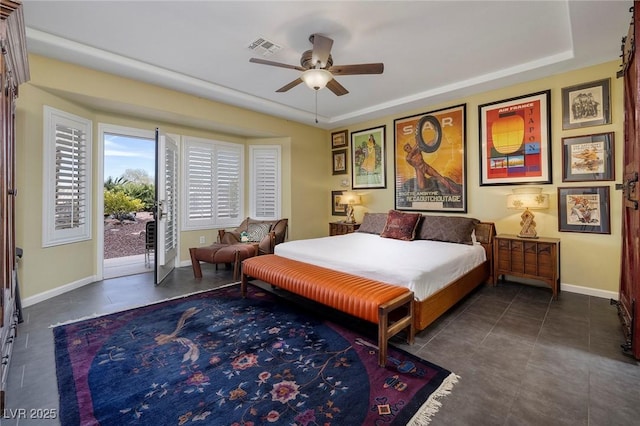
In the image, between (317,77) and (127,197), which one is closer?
(317,77)

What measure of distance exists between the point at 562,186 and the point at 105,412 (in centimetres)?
510

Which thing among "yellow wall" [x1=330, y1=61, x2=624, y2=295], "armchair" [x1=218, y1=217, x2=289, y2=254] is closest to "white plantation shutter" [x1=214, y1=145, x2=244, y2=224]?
"armchair" [x1=218, y1=217, x2=289, y2=254]

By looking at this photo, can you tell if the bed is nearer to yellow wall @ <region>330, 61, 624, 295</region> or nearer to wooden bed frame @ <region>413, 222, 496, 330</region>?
wooden bed frame @ <region>413, 222, 496, 330</region>

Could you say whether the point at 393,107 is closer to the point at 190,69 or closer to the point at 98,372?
the point at 190,69

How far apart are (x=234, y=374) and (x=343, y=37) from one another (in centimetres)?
332

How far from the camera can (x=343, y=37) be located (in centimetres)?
301

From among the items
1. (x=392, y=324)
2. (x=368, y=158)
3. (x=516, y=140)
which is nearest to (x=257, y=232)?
(x=368, y=158)

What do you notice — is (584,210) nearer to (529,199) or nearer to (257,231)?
(529,199)

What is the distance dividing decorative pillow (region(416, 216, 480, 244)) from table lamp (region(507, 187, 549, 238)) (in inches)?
23.0

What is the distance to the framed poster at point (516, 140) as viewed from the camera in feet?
12.5

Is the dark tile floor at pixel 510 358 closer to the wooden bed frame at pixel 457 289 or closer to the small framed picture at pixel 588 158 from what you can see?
the wooden bed frame at pixel 457 289

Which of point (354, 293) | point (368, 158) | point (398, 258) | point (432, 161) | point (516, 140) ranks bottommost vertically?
point (354, 293)

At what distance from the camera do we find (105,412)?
1.60 m

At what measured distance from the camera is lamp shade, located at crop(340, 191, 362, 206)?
229 inches
